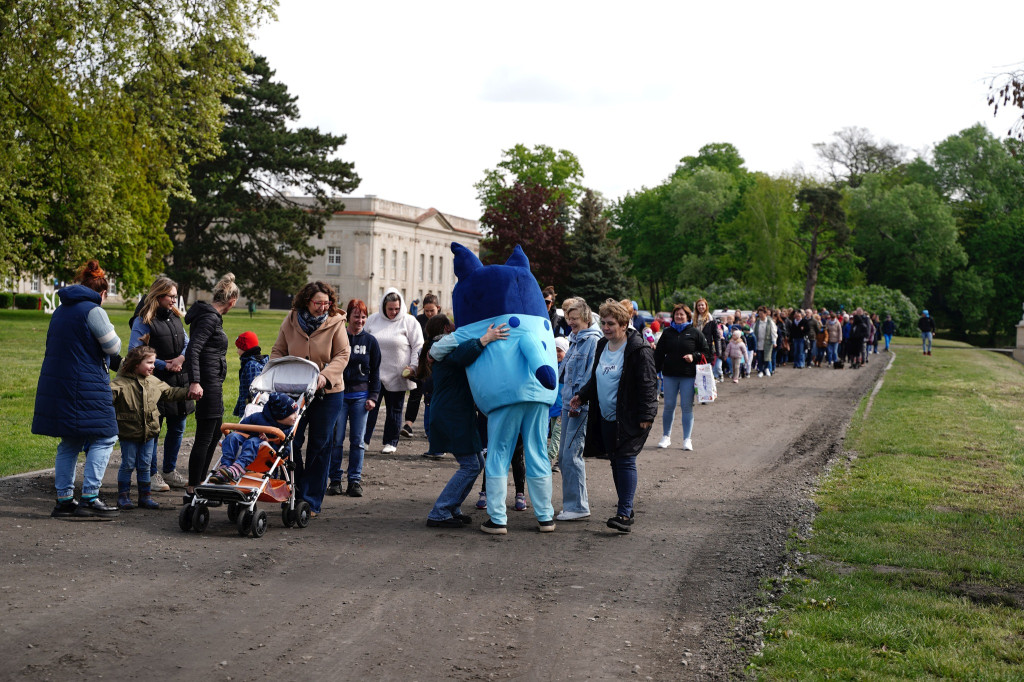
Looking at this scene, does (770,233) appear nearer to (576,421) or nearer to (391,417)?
(391,417)

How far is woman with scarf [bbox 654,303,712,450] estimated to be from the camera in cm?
1350

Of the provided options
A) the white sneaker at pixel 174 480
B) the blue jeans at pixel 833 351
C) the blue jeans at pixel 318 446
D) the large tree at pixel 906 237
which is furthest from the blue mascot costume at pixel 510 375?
the large tree at pixel 906 237

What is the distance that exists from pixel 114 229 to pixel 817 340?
2282 cm

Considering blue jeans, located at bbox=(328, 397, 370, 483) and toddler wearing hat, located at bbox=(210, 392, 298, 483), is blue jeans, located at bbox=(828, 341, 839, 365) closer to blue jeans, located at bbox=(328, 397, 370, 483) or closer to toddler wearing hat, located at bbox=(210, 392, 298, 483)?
blue jeans, located at bbox=(328, 397, 370, 483)

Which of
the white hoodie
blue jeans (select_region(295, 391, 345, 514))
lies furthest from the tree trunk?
blue jeans (select_region(295, 391, 345, 514))

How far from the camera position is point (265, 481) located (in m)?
7.84

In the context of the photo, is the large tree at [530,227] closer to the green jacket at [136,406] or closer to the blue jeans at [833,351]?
the blue jeans at [833,351]

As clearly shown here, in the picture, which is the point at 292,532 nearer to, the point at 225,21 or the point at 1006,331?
the point at 225,21

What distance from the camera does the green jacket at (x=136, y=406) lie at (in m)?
8.71

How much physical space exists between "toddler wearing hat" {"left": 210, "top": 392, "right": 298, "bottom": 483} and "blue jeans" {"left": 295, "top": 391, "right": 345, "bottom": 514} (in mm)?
309

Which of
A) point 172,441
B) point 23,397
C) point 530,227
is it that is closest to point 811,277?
point 530,227

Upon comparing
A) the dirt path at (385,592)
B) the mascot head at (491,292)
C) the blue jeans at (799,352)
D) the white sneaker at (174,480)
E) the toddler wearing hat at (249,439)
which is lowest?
the dirt path at (385,592)

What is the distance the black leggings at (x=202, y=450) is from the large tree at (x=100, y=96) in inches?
694

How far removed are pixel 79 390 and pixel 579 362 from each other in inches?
Result: 166
